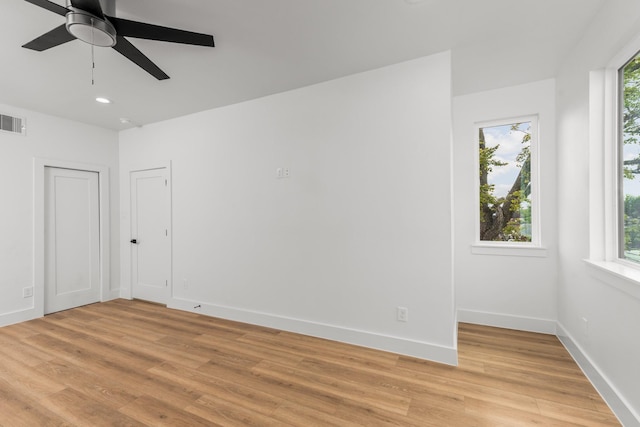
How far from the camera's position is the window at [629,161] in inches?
72.5

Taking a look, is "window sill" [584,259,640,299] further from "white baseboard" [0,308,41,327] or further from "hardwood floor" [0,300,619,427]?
"white baseboard" [0,308,41,327]

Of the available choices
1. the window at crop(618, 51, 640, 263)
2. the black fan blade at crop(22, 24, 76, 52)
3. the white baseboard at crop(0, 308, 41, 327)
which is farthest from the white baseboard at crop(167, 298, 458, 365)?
the black fan blade at crop(22, 24, 76, 52)

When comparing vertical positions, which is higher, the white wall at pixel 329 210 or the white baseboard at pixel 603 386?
the white wall at pixel 329 210

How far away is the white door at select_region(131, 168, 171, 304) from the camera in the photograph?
4.19 m

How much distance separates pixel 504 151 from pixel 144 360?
14.2 ft

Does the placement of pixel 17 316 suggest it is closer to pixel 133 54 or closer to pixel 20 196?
pixel 20 196

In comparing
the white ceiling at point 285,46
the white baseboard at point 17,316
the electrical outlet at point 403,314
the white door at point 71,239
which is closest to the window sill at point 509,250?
the electrical outlet at point 403,314

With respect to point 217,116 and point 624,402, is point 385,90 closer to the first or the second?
point 217,116

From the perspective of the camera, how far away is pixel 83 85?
118 inches

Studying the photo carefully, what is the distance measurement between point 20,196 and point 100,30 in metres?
3.32

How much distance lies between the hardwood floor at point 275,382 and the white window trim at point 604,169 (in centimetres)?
98

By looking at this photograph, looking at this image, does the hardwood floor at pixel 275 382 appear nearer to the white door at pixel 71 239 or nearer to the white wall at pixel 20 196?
the white wall at pixel 20 196

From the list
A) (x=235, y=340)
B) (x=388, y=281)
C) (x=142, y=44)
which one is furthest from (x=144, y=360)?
(x=142, y=44)

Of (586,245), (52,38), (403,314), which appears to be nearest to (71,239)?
(52,38)
